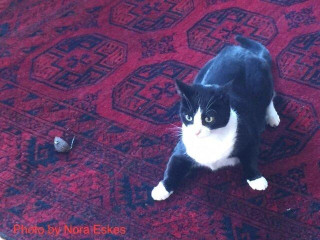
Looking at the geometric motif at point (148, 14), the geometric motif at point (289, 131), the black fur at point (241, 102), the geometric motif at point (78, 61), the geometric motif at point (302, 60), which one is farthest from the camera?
the geometric motif at point (148, 14)

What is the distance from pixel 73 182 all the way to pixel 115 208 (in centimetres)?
19

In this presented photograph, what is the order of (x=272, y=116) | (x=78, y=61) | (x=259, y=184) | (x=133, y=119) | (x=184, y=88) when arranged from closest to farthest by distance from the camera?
(x=184, y=88) < (x=259, y=184) < (x=272, y=116) < (x=133, y=119) < (x=78, y=61)

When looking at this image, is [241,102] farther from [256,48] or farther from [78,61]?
[78,61]

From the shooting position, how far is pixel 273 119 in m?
1.51

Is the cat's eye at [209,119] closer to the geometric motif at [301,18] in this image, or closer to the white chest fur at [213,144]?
the white chest fur at [213,144]

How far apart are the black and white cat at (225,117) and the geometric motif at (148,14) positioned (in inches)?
23.6

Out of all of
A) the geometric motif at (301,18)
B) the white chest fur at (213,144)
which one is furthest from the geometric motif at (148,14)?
the white chest fur at (213,144)

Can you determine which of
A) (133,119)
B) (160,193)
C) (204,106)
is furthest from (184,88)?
(133,119)

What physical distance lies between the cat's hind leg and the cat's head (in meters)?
0.37

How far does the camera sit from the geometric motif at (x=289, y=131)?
57.7 inches

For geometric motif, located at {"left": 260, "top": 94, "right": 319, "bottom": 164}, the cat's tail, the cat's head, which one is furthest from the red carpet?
the cat's head

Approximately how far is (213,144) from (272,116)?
0.36 m

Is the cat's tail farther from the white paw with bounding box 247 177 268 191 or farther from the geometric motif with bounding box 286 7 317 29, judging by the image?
the white paw with bounding box 247 177 268 191

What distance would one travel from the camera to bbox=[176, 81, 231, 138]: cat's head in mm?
1155
